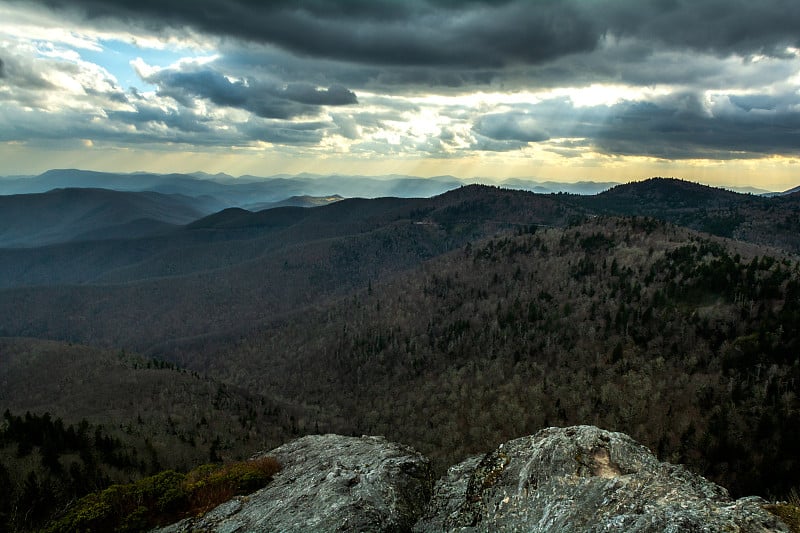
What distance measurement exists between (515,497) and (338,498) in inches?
487

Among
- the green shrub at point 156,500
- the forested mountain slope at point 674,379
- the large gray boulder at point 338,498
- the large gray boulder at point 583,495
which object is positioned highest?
the large gray boulder at point 583,495

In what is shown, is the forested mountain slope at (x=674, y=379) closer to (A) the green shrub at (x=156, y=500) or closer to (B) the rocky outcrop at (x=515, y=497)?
(B) the rocky outcrop at (x=515, y=497)

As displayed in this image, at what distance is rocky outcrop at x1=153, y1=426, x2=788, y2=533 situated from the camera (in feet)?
69.9

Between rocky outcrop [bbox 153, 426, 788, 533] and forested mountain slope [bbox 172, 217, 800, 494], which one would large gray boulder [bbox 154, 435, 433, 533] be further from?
forested mountain slope [bbox 172, 217, 800, 494]

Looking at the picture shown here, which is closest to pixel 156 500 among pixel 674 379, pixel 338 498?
pixel 338 498

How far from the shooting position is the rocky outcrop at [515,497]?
21312mm

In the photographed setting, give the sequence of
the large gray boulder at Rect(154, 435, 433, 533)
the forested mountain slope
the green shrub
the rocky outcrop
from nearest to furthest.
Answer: the rocky outcrop
the large gray boulder at Rect(154, 435, 433, 533)
the green shrub
the forested mountain slope

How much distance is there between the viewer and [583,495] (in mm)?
24109

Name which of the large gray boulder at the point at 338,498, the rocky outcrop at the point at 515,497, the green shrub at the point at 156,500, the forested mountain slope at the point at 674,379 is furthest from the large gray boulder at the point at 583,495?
the forested mountain slope at the point at 674,379

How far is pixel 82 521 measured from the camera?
3088cm

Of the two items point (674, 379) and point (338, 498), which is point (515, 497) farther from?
point (674, 379)

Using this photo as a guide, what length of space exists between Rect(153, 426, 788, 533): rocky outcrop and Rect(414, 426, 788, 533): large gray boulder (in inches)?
2.2

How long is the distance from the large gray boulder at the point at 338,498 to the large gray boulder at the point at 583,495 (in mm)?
2305

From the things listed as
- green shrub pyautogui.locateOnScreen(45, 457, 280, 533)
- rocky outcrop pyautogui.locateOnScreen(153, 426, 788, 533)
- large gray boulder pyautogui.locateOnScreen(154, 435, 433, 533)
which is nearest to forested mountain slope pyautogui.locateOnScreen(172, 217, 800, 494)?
rocky outcrop pyautogui.locateOnScreen(153, 426, 788, 533)
